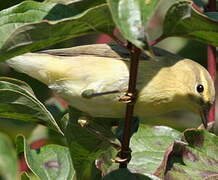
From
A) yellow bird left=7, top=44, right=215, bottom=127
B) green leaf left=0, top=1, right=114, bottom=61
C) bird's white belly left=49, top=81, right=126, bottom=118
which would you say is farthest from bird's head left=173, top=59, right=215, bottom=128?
green leaf left=0, top=1, right=114, bottom=61

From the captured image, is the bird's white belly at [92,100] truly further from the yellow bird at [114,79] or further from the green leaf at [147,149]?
the green leaf at [147,149]

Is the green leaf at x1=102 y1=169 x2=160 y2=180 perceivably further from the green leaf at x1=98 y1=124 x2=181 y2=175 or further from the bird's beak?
the bird's beak

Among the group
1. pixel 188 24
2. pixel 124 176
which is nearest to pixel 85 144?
pixel 124 176

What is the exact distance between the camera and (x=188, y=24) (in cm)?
175

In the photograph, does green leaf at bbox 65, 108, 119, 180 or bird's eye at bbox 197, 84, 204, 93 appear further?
bird's eye at bbox 197, 84, 204, 93

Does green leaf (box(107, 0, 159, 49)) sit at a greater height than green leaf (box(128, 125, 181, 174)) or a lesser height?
greater

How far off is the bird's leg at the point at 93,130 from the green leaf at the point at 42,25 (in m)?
0.63

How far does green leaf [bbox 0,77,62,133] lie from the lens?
1.90 m

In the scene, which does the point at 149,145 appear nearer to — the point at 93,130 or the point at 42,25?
→ the point at 93,130

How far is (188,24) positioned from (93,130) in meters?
0.80

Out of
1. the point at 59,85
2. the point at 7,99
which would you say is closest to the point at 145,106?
the point at 59,85

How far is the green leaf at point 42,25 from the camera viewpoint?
1.58m

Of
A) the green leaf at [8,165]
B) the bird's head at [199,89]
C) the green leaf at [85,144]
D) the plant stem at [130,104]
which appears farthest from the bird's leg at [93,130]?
the bird's head at [199,89]

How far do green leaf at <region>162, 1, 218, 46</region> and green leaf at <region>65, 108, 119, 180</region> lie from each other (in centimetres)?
66
